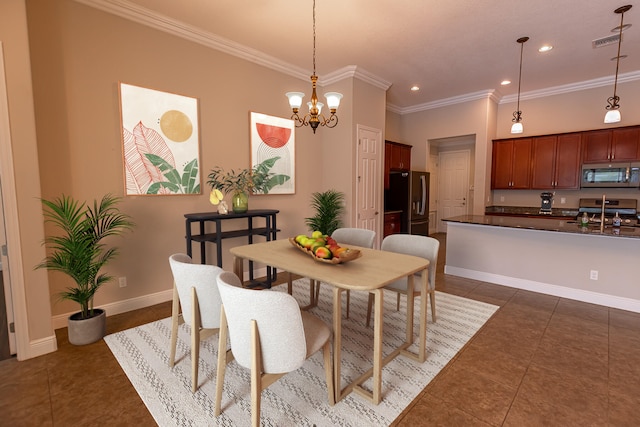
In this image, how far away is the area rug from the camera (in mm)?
1719

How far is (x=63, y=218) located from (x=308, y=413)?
237cm

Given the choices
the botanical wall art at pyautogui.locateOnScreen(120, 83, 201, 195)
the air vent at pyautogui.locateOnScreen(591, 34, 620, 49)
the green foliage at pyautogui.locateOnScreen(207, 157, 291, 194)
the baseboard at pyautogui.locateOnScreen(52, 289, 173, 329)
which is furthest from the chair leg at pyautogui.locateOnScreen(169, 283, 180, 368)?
the air vent at pyautogui.locateOnScreen(591, 34, 620, 49)

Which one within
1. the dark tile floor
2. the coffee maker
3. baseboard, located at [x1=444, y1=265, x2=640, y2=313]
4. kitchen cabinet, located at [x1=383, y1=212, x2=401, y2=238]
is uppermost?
the coffee maker

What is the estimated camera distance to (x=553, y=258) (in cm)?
364

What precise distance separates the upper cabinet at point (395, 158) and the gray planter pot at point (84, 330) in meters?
4.73

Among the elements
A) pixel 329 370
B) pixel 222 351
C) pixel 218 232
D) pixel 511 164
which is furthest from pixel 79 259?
pixel 511 164

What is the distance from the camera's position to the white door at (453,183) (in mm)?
7348

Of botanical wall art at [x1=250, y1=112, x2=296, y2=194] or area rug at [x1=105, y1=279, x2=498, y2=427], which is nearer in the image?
area rug at [x1=105, y1=279, x2=498, y2=427]

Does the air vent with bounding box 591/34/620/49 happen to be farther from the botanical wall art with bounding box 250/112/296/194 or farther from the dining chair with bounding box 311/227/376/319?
the botanical wall art with bounding box 250/112/296/194

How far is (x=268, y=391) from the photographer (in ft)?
6.36

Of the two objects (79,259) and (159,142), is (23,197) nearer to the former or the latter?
(79,259)

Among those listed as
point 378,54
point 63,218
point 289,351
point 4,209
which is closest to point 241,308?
point 289,351

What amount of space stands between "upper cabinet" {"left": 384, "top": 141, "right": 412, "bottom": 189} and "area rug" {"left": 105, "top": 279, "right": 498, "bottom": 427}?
11.1 ft

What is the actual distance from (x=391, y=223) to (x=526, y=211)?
2571 mm
